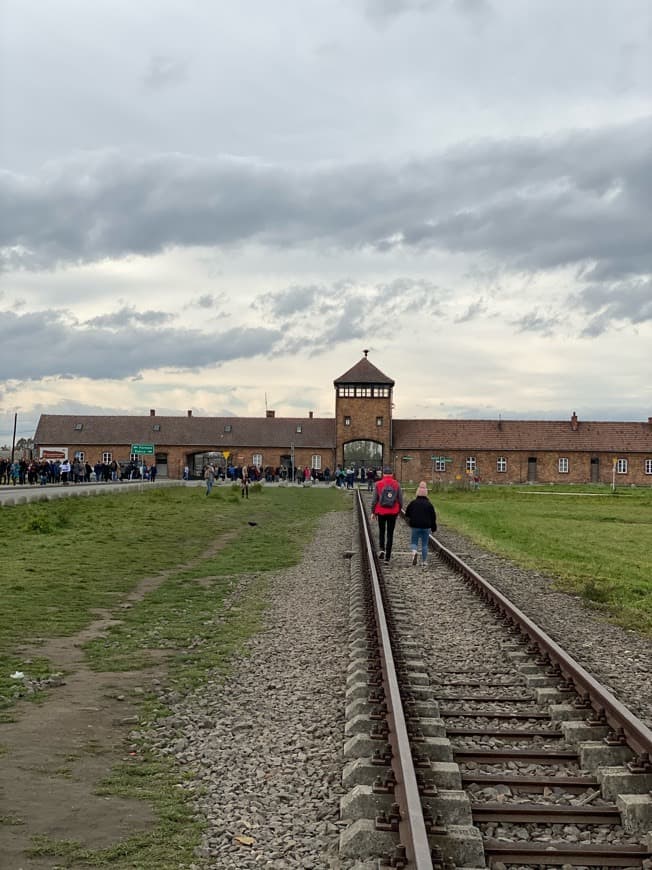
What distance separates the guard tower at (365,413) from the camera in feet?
284

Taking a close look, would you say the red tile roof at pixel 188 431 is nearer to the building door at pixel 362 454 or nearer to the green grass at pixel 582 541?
the building door at pixel 362 454

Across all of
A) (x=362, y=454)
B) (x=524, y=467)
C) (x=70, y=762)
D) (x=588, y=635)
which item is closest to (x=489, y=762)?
(x=70, y=762)

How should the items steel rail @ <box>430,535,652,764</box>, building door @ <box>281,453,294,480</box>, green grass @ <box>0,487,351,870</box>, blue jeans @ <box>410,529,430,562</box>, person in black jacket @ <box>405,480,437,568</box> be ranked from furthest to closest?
building door @ <box>281,453,294,480</box> < blue jeans @ <box>410,529,430,562</box> < person in black jacket @ <box>405,480,437,568</box> < steel rail @ <box>430,535,652,764</box> < green grass @ <box>0,487,351,870</box>

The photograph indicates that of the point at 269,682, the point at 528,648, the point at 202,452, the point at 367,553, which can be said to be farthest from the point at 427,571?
the point at 202,452

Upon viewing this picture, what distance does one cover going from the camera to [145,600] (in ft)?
45.6

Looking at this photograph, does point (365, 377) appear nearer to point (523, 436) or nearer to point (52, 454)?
point (523, 436)

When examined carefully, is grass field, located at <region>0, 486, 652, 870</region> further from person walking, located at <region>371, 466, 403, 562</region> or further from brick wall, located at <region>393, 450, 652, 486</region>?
brick wall, located at <region>393, 450, 652, 486</region>

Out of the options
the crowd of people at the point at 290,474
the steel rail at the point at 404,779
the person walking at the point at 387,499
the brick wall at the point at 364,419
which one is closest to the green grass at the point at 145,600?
the steel rail at the point at 404,779

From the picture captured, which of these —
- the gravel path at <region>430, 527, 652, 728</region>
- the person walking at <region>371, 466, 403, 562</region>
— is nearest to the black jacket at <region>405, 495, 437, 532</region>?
the person walking at <region>371, 466, 403, 562</region>

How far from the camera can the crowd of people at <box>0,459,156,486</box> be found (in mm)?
54625

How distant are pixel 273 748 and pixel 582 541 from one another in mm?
19901

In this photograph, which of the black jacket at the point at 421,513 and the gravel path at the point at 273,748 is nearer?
the gravel path at the point at 273,748

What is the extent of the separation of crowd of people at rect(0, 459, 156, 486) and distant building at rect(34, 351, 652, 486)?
692 cm

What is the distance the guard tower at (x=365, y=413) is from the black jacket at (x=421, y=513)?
6887 centimetres
